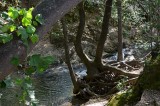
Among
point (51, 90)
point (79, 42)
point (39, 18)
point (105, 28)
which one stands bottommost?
point (51, 90)

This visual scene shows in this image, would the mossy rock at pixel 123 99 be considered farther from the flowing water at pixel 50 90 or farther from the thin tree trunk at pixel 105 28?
the thin tree trunk at pixel 105 28

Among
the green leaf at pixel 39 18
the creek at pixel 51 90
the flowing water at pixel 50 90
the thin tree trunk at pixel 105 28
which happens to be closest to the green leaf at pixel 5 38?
the green leaf at pixel 39 18

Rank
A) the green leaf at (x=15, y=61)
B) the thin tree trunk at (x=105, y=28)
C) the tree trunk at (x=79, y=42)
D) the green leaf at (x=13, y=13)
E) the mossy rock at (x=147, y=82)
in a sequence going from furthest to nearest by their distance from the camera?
the thin tree trunk at (x=105, y=28) → the tree trunk at (x=79, y=42) → the mossy rock at (x=147, y=82) → the green leaf at (x=15, y=61) → the green leaf at (x=13, y=13)

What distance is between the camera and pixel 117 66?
1287cm

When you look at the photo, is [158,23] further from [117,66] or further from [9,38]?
[9,38]

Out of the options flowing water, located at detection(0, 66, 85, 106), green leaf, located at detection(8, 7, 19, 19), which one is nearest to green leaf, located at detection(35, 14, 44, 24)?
green leaf, located at detection(8, 7, 19, 19)

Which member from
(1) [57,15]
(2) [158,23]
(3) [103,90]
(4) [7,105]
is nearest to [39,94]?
(4) [7,105]

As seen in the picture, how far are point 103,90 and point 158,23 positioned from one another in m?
5.08

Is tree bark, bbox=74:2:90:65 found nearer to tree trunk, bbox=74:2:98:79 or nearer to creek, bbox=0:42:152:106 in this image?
tree trunk, bbox=74:2:98:79

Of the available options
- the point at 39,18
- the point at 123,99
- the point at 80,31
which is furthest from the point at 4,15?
the point at 80,31

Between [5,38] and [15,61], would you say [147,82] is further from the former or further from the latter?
[5,38]

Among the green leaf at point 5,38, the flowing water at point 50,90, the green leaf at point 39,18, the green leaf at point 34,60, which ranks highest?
the green leaf at point 39,18

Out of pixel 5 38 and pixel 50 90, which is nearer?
pixel 5 38

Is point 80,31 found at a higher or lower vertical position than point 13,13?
higher
